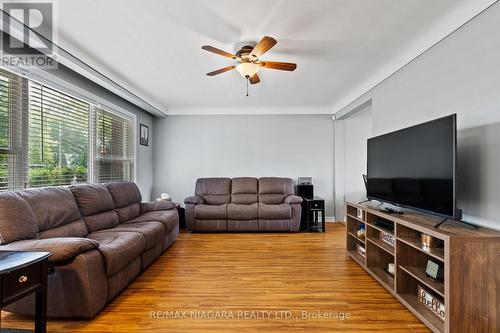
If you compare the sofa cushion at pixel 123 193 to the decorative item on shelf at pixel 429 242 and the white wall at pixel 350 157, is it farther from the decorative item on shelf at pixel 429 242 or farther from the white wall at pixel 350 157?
the white wall at pixel 350 157

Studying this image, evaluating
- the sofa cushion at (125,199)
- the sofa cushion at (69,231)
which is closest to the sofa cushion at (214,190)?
the sofa cushion at (125,199)

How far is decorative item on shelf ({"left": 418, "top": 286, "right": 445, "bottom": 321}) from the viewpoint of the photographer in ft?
5.99

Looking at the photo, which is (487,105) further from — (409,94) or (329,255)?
(329,255)

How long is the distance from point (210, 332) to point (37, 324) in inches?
44.5

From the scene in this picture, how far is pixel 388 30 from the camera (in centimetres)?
234

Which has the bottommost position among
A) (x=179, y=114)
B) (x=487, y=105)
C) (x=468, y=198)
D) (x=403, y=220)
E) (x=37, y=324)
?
(x=37, y=324)

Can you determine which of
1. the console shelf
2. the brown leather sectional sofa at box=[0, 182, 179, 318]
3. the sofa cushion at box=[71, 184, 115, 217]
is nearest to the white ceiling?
the sofa cushion at box=[71, 184, 115, 217]

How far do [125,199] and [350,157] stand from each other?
4.46 metres

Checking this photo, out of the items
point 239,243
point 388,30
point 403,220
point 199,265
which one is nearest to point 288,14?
point 388,30

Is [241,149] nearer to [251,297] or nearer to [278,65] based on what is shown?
[278,65]

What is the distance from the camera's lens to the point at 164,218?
3.42 meters

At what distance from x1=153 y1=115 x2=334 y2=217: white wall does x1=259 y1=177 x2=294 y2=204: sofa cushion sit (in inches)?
14.0

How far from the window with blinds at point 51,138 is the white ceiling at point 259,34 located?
1.95 ft

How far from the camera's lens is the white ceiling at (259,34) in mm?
1999
